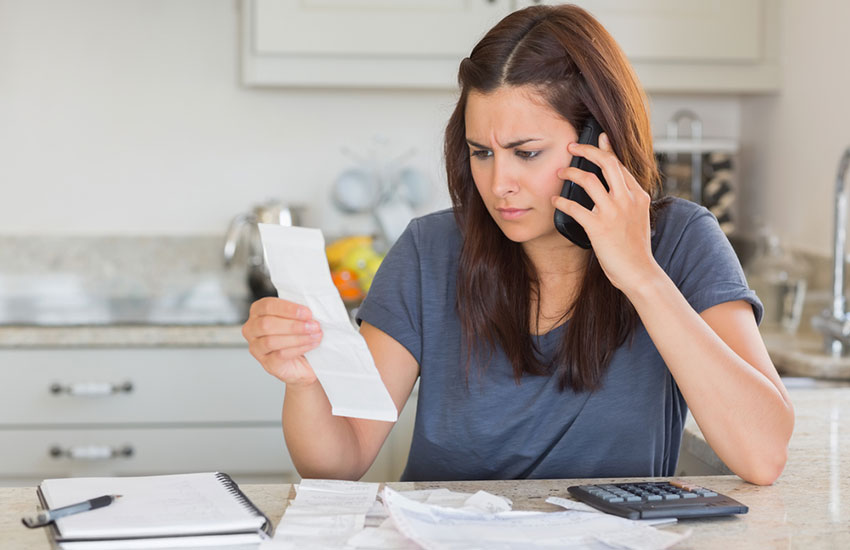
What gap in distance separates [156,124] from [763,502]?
7.04 feet

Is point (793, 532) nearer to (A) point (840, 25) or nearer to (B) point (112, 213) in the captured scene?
(A) point (840, 25)

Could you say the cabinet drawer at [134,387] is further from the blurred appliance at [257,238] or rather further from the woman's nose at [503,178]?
the woman's nose at [503,178]

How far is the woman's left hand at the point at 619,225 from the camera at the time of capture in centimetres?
109

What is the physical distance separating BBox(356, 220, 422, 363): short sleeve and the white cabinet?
901mm

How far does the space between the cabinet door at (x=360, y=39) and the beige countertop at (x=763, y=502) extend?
1.51m

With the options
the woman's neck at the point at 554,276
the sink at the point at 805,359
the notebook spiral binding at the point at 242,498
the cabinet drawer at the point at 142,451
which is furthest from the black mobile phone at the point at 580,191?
the cabinet drawer at the point at 142,451

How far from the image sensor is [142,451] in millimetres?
2242

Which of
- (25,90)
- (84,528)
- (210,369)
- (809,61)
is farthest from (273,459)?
(809,61)

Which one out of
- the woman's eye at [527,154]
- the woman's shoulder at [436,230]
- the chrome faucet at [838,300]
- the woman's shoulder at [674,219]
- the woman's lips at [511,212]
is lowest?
the chrome faucet at [838,300]

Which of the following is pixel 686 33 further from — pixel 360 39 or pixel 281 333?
pixel 281 333

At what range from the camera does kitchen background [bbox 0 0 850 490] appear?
2535 millimetres

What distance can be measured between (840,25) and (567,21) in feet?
4.39

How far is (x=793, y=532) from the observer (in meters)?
0.91

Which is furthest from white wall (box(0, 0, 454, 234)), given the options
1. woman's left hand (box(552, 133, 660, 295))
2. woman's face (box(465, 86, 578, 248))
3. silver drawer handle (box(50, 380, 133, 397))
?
woman's left hand (box(552, 133, 660, 295))
